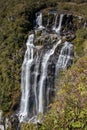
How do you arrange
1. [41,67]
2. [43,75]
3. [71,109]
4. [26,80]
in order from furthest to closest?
[26,80] < [41,67] < [43,75] < [71,109]

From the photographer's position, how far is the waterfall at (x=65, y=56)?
26022 millimetres

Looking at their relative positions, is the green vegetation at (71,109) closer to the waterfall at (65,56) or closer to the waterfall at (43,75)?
the waterfall at (65,56)

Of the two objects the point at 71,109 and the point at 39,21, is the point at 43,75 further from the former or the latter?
the point at 71,109

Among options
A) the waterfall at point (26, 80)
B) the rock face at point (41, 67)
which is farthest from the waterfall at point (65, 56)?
the waterfall at point (26, 80)

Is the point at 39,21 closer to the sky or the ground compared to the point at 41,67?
closer to the sky

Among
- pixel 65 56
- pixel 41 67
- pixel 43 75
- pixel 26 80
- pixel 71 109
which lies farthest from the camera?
pixel 26 80

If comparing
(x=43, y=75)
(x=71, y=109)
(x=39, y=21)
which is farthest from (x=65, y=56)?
(x=71, y=109)

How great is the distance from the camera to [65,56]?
26.5m

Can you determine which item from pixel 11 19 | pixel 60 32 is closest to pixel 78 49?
pixel 60 32

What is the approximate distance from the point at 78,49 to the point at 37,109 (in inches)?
272

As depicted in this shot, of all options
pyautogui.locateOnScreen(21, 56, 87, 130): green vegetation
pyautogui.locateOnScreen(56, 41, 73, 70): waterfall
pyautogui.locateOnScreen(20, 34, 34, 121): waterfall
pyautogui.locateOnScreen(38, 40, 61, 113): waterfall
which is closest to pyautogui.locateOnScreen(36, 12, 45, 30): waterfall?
pyautogui.locateOnScreen(20, 34, 34, 121): waterfall

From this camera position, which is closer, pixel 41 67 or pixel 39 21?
pixel 41 67

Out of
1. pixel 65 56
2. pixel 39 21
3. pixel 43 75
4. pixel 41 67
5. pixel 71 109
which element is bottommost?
pixel 43 75

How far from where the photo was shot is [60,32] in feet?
101
